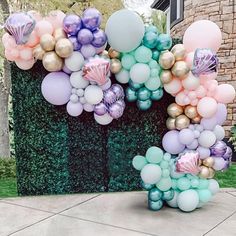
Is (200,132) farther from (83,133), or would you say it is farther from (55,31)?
(55,31)

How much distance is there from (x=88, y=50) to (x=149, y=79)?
72 cm

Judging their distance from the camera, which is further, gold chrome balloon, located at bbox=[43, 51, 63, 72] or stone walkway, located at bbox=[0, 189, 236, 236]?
gold chrome balloon, located at bbox=[43, 51, 63, 72]

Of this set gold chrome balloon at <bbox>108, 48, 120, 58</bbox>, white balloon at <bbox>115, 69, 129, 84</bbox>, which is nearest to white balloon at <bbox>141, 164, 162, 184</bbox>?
white balloon at <bbox>115, 69, 129, 84</bbox>

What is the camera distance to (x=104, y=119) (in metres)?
4.31

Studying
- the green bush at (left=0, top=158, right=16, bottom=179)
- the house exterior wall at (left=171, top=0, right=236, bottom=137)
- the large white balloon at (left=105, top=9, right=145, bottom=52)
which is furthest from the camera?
the house exterior wall at (left=171, top=0, right=236, bottom=137)

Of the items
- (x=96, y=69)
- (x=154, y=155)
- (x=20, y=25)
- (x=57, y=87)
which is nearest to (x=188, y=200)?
(x=154, y=155)

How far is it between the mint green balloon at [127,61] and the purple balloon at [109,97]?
319 mm

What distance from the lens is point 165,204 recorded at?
4.35m

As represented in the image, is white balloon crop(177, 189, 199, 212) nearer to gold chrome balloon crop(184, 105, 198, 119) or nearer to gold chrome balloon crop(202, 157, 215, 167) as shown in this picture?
gold chrome balloon crop(202, 157, 215, 167)

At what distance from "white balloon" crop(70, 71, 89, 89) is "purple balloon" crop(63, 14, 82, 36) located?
1.43ft

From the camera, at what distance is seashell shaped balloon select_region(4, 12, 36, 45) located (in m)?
3.74

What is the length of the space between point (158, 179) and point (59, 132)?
1.43m

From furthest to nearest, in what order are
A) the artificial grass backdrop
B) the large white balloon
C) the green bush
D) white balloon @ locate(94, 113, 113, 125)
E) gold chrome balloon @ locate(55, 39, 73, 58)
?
the green bush
the artificial grass backdrop
white balloon @ locate(94, 113, 113, 125)
gold chrome balloon @ locate(55, 39, 73, 58)
the large white balloon

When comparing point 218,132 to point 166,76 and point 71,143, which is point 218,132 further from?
point 71,143
